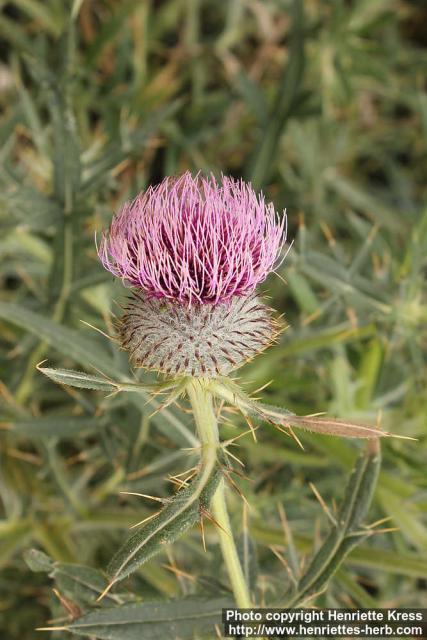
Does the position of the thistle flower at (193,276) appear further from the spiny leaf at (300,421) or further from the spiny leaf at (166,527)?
the spiny leaf at (166,527)

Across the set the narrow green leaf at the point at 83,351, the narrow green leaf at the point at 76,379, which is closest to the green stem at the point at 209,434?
the narrow green leaf at the point at 76,379

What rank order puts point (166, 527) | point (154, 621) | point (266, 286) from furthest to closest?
point (266, 286) < point (154, 621) < point (166, 527)

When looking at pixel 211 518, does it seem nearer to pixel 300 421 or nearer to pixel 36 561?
pixel 300 421

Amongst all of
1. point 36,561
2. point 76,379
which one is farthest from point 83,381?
point 36,561

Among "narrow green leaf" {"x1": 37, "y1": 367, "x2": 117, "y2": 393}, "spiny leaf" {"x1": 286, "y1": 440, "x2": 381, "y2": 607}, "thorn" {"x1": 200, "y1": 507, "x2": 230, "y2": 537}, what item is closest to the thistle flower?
"narrow green leaf" {"x1": 37, "y1": 367, "x2": 117, "y2": 393}

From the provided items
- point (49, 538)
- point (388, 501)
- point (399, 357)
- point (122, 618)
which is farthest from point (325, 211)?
point (122, 618)

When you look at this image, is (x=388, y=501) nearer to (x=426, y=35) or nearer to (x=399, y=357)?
(x=399, y=357)

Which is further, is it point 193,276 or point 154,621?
point 154,621
